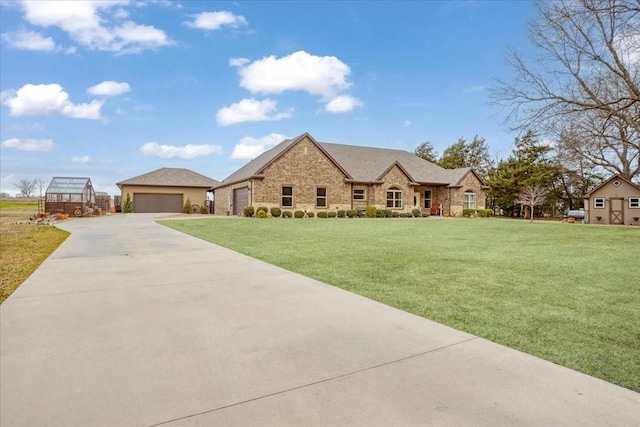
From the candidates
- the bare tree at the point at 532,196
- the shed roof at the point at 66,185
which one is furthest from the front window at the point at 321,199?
the shed roof at the point at 66,185

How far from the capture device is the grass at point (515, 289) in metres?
3.26

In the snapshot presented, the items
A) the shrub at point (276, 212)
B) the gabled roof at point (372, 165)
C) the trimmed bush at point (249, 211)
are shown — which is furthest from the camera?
the gabled roof at point (372, 165)

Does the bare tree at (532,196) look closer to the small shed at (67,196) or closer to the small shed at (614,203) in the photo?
the small shed at (614,203)

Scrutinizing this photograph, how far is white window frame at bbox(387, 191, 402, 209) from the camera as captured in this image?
1275 inches

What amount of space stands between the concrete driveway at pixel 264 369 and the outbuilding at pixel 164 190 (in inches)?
1393

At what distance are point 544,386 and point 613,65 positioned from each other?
15426mm

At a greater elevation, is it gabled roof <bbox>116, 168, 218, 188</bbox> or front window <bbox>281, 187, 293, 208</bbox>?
gabled roof <bbox>116, 168, 218, 188</bbox>

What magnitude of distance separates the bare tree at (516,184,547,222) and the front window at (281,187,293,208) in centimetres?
1989

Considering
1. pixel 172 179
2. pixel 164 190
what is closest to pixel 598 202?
pixel 172 179

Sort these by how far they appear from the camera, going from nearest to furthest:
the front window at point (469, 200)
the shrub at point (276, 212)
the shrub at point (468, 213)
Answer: the shrub at point (276, 212)
the shrub at point (468, 213)
the front window at point (469, 200)

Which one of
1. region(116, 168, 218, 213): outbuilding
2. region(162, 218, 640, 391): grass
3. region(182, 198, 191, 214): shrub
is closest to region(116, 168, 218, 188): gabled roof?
region(116, 168, 218, 213): outbuilding

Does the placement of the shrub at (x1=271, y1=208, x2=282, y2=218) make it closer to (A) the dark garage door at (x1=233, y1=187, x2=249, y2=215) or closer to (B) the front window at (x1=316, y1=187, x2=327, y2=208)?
(A) the dark garage door at (x1=233, y1=187, x2=249, y2=215)

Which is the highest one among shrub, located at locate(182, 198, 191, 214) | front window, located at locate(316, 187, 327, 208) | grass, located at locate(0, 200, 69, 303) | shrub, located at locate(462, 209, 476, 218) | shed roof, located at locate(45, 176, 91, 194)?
shed roof, located at locate(45, 176, 91, 194)

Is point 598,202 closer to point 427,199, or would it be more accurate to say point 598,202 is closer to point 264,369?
point 427,199
